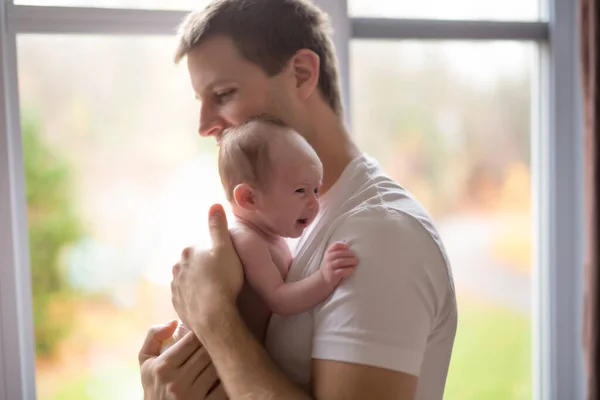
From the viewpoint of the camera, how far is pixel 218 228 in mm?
1313

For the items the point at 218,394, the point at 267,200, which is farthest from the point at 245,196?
the point at 218,394

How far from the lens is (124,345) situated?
6.79ft

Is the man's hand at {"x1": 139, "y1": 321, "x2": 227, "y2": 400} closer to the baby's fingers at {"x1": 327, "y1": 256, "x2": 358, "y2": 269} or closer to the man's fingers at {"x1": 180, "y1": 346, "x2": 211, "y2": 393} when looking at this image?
the man's fingers at {"x1": 180, "y1": 346, "x2": 211, "y2": 393}

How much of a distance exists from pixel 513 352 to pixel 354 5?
1.37 meters

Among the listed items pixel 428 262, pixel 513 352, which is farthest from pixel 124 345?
pixel 513 352

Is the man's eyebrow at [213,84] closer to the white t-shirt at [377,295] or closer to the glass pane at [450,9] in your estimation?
the white t-shirt at [377,295]

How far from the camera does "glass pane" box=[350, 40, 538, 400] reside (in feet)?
7.32

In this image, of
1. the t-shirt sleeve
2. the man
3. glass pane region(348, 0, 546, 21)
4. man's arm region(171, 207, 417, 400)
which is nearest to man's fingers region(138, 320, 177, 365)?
the man

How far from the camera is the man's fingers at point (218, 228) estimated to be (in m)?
1.30

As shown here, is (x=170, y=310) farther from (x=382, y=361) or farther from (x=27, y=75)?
(x=382, y=361)

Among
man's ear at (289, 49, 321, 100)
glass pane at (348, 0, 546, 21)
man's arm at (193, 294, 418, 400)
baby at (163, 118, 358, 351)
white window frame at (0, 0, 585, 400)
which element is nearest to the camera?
man's arm at (193, 294, 418, 400)

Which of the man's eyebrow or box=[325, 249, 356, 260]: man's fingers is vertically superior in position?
the man's eyebrow

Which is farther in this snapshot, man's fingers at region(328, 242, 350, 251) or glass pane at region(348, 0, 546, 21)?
glass pane at region(348, 0, 546, 21)

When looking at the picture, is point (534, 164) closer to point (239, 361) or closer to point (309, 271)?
point (309, 271)
